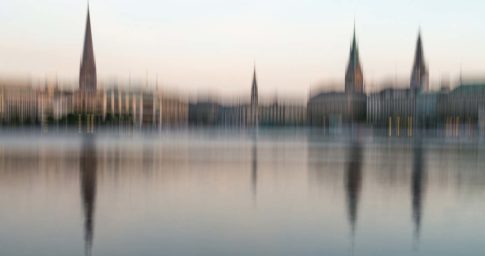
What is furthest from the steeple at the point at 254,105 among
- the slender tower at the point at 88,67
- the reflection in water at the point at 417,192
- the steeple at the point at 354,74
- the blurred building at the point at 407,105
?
the reflection in water at the point at 417,192

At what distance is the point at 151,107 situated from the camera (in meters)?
152

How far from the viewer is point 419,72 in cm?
12369

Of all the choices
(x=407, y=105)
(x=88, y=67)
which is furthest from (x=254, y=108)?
(x=88, y=67)

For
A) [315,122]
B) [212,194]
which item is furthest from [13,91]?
[212,194]

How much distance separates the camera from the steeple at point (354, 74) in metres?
130

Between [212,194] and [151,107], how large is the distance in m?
140

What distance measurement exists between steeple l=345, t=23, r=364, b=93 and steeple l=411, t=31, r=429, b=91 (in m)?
12.3

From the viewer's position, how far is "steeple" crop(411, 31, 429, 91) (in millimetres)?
117312

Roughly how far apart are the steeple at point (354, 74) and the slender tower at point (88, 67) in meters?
49.6

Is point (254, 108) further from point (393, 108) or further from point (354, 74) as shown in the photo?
point (393, 108)

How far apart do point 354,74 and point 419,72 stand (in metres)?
18.5

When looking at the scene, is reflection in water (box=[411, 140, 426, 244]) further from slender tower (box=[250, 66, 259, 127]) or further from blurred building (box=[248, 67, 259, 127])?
blurred building (box=[248, 67, 259, 127])

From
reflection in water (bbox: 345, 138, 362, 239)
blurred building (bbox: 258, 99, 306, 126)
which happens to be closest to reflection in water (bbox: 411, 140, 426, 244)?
reflection in water (bbox: 345, 138, 362, 239)

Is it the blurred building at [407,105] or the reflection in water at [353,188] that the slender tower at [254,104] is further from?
the reflection in water at [353,188]
